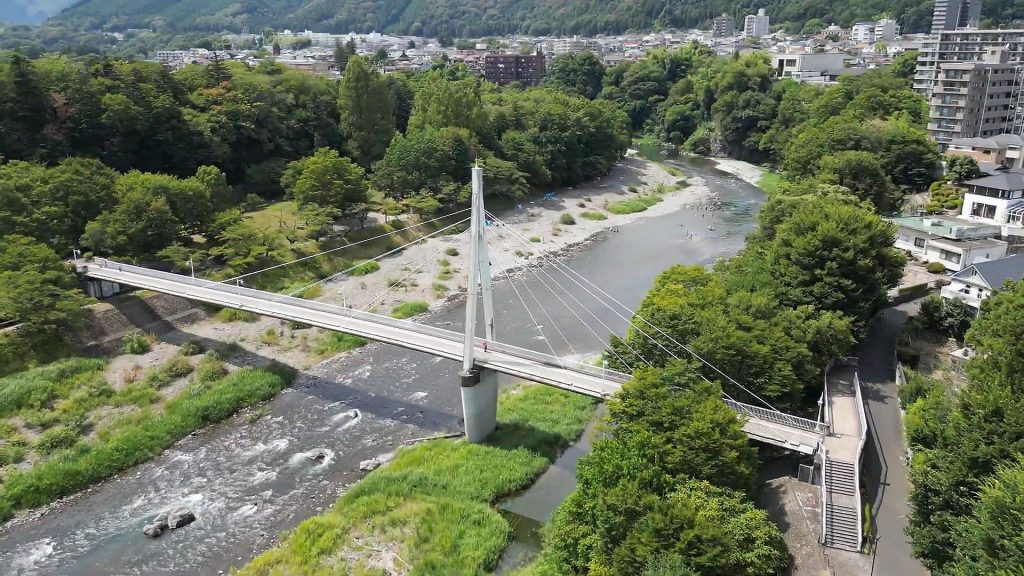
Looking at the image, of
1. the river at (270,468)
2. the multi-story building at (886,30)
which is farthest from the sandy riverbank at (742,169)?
the multi-story building at (886,30)

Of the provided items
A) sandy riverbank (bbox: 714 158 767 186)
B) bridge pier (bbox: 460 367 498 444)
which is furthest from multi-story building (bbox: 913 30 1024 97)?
bridge pier (bbox: 460 367 498 444)

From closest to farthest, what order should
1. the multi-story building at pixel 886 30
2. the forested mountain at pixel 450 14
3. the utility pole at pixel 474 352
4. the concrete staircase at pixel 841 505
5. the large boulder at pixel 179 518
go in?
the concrete staircase at pixel 841 505, the large boulder at pixel 179 518, the utility pole at pixel 474 352, the multi-story building at pixel 886 30, the forested mountain at pixel 450 14

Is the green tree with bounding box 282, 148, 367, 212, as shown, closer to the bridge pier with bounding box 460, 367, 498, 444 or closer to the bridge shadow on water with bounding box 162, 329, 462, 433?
the bridge shadow on water with bounding box 162, 329, 462, 433

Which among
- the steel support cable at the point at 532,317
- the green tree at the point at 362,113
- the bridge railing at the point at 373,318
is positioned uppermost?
the green tree at the point at 362,113

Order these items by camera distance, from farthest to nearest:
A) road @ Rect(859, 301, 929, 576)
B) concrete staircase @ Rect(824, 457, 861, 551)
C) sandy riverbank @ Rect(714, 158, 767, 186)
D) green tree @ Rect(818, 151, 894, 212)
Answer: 1. sandy riverbank @ Rect(714, 158, 767, 186)
2. green tree @ Rect(818, 151, 894, 212)
3. concrete staircase @ Rect(824, 457, 861, 551)
4. road @ Rect(859, 301, 929, 576)

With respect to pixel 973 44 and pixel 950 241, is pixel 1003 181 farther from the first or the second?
pixel 973 44

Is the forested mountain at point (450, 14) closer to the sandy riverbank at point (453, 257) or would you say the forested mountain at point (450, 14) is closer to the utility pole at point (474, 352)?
the sandy riverbank at point (453, 257)
